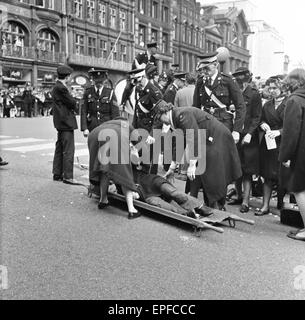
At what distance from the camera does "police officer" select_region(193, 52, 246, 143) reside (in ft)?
20.2

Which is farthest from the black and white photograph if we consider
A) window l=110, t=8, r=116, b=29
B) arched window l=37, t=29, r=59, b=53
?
window l=110, t=8, r=116, b=29

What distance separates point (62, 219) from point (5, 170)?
328 cm

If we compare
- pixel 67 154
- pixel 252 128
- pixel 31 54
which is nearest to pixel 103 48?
pixel 31 54

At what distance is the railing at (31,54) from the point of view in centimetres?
3108

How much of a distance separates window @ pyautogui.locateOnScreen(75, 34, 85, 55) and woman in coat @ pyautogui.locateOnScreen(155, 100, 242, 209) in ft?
115

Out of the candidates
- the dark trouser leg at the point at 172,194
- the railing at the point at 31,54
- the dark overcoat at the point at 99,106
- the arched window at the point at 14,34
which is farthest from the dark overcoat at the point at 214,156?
the arched window at the point at 14,34

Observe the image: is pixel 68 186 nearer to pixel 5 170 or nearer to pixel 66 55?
pixel 5 170

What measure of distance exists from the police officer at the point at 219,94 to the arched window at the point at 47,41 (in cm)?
3040

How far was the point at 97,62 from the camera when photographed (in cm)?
4056

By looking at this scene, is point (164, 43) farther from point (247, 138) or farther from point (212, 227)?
point (212, 227)

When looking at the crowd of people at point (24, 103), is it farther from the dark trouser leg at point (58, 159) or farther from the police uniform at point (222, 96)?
the police uniform at point (222, 96)

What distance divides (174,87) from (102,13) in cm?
3475

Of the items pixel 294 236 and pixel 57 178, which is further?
pixel 57 178

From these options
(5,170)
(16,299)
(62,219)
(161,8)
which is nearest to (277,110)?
(62,219)
